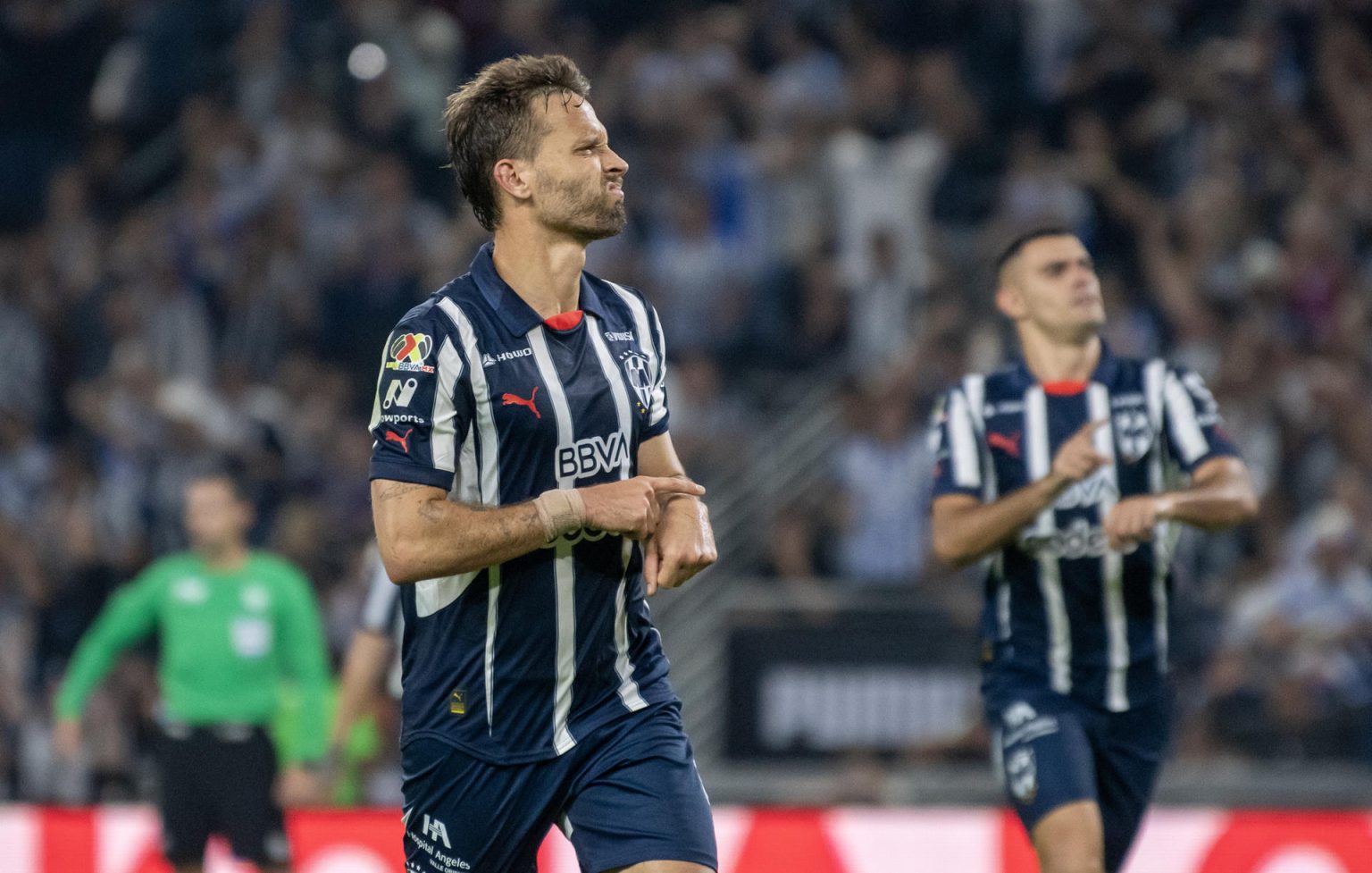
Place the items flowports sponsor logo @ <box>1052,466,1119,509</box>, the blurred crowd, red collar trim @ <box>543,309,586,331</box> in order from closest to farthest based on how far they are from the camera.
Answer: red collar trim @ <box>543,309,586,331</box>, flowports sponsor logo @ <box>1052,466,1119,509</box>, the blurred crowd

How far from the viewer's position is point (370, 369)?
13.1 m

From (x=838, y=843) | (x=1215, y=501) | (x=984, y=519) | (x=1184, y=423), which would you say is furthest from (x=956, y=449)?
(x=838, y=843)

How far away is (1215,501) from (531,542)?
2.53m

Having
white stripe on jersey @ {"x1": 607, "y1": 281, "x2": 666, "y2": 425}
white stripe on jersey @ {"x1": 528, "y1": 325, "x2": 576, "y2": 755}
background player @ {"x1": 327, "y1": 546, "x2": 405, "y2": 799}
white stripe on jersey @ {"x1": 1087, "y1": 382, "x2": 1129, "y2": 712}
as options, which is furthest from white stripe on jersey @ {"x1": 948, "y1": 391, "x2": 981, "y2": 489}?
background player @ {"x1": 327, "y1": 546, "x2": 405, "y2": 799}

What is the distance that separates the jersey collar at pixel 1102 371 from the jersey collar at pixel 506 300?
2.15 meters

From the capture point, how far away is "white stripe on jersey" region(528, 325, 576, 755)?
4.28 meters

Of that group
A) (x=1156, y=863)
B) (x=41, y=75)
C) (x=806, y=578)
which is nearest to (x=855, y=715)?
(x=806, y=578)

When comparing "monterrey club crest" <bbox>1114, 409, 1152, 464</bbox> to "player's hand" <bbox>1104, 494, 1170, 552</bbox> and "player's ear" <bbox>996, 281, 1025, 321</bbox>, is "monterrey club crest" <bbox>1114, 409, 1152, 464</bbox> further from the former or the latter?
"player's hand" <bbox>1104, 494, 1170, 552</bbox>

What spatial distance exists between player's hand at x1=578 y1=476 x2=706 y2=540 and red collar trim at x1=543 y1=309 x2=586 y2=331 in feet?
1.47

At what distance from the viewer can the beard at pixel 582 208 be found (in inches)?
169

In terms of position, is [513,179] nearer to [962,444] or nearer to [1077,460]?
[1077,460]

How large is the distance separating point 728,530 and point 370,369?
284 cm

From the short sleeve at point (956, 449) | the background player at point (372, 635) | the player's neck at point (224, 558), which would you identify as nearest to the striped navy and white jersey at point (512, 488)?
the short sleeve at point (956, 449)

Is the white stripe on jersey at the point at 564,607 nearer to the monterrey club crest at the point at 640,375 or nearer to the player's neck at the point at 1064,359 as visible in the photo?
the monterrey club crest at the point at 640,375
